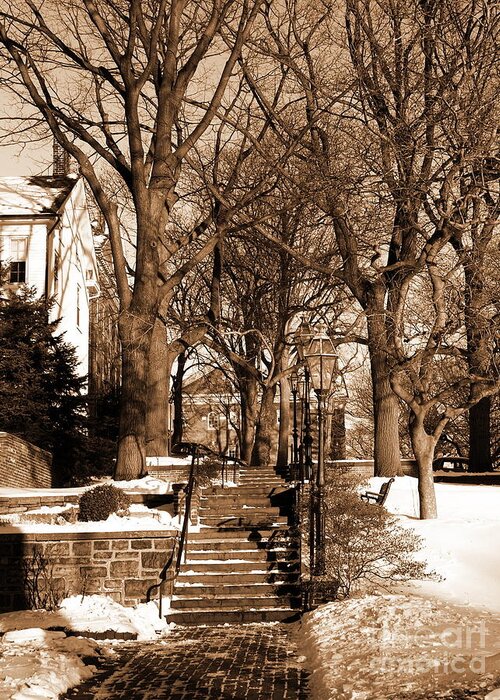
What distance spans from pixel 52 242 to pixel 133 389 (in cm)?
1271

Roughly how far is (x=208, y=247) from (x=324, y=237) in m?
11.8

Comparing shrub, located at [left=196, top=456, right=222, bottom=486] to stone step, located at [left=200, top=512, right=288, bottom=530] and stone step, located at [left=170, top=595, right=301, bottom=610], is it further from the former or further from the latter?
stone step, located at [left=170, top=595, right=301, bottom=610]

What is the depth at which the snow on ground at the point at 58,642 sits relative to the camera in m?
7.87

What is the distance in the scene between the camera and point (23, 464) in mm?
21016

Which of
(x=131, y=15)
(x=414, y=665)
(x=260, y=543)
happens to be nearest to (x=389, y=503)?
(x=260, y=543)

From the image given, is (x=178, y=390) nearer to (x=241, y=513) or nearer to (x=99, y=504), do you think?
(x=241, y=513)

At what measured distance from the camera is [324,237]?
32.1 meters

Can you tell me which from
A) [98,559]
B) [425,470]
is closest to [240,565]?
[98,559]

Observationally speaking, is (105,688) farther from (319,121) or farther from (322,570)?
(319,121)

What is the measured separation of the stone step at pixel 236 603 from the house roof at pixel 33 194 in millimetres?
20010

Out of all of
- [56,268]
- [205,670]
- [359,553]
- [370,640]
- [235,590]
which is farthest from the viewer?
[56,268]

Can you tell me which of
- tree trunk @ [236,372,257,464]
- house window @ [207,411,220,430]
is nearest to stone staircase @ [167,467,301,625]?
tree trunk @ [236,372,257,464]

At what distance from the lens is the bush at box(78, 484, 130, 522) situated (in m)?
14.4

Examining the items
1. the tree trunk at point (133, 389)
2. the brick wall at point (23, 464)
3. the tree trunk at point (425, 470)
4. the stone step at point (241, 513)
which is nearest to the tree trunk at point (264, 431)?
the brick wall at point (23, 464)
